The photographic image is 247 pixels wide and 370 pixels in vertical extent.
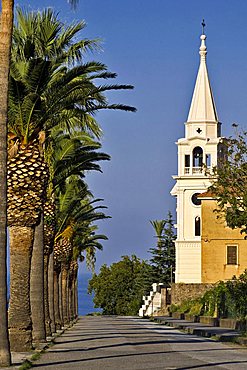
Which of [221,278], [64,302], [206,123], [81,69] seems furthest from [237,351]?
[206,123]

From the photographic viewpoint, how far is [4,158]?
20469mm

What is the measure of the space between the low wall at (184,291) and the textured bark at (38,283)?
5024 centimetres

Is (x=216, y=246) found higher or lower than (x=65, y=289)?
higher

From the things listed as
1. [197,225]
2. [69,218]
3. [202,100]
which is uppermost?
[202,100]

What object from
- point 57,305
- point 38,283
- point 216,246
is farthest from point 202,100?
point 38,283

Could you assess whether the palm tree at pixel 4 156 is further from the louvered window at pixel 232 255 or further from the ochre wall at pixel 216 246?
the louvered window at pixel 232 255

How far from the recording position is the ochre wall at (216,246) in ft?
259

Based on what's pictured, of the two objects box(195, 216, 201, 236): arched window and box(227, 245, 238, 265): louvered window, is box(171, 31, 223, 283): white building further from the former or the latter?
box(227, 245, 238, 265): louvered window

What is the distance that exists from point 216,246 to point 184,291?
553 centimetres

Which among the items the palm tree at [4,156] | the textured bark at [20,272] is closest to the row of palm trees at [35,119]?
the textured bark at [20,272]

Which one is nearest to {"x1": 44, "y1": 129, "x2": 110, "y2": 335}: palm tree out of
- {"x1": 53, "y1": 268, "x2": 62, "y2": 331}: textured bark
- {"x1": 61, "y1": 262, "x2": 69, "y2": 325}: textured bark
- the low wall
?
{"x1": 53, "y1": 268, "x2": 62, "y2": 331}: textured bark

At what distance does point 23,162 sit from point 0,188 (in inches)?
235

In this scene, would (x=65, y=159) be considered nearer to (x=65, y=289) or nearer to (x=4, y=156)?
(x=4, y=156)

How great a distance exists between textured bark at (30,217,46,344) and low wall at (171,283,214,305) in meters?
50.2
